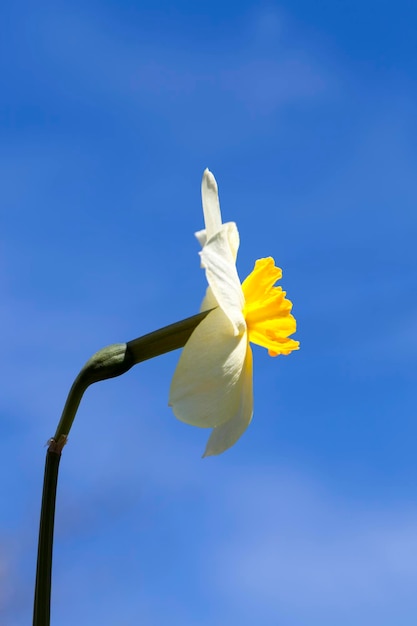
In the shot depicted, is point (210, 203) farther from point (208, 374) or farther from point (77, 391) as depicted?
point (77, 391)

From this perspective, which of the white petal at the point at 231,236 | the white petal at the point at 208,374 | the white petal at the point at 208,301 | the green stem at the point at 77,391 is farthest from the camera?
the white petal at the point at 231,236

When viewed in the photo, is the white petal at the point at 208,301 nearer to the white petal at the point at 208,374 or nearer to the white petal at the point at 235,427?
the white petal at the point at 208,374

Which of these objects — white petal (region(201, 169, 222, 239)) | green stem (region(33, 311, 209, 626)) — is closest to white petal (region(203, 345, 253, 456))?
green stem (region(33, 311, 209, 626))

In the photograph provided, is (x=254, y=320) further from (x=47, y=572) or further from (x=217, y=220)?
(x=47, y=572)

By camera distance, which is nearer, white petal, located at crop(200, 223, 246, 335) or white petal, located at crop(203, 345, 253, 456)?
white petal, located at crop(200, 223, 246, 335)

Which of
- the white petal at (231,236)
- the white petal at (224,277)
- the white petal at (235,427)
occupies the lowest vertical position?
the white petal at (235,427)

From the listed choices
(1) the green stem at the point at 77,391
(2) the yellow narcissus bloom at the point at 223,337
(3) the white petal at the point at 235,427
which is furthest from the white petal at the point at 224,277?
(3) the white petal at the point at 235,427

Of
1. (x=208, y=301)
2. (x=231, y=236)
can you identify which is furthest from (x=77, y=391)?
(x=231, y=236)

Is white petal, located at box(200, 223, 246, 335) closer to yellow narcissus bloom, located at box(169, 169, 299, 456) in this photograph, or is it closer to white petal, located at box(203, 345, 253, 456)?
yellow narcissus bloom, located at box(169, 169, 299, 456)

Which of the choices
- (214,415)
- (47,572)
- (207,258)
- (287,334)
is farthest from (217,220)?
(47,572)

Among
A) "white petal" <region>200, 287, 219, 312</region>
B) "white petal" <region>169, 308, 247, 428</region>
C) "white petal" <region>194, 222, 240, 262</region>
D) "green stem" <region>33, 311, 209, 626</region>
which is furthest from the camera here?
"white petal" <region>194, 222, 240, 262</region>
